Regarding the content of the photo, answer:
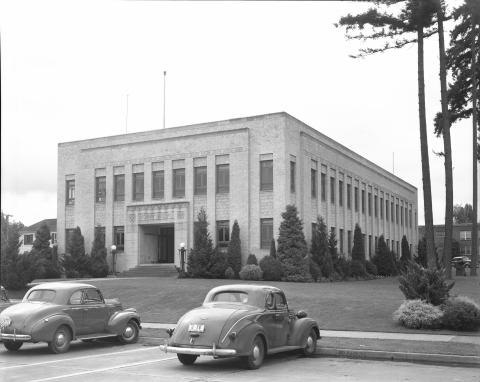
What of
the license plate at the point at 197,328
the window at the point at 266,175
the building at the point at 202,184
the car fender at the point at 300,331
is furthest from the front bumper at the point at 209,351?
the window at the point at 266,175

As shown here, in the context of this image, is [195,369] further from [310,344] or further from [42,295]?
[42,295]

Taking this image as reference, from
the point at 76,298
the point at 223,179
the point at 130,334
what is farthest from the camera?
the point at 223,179

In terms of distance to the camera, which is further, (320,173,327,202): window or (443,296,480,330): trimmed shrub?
(320,173,327,202): window

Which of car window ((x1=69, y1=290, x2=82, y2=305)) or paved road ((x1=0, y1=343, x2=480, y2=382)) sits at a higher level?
car window ((x1=69, y1=290, x2=82, y2=305))

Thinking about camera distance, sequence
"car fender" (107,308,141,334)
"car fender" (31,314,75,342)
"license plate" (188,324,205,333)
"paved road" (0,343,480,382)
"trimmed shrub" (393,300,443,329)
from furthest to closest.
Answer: "trimmed shrub" (393,300,443,329), "car fender" (107,308,141,334), "car fender" (31,314,75,342), "license plate" (188,324,205,333), "paved road" (0,343,480,382)

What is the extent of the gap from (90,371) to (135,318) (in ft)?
16.3

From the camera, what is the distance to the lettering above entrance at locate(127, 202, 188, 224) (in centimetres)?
4231

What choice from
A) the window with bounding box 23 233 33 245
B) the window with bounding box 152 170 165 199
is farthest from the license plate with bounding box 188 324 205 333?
the window with bounding box 23 233 33 245

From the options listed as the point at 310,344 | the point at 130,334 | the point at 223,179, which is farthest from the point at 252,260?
the point at 310,344

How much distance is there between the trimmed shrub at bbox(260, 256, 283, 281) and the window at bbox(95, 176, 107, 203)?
50.4 feet

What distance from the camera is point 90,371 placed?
11.7m

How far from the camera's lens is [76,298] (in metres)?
15.4

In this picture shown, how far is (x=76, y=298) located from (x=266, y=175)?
83.6 feet

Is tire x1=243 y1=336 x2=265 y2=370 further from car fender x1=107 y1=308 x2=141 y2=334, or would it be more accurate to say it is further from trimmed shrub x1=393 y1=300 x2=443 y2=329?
trimmed shrub x1=393 y1=300 x2=443 y2=329
